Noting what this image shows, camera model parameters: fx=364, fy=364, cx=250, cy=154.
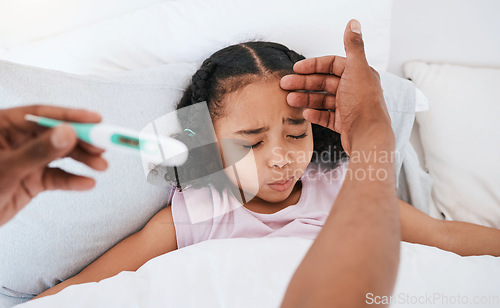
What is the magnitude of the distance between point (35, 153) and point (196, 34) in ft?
2.43

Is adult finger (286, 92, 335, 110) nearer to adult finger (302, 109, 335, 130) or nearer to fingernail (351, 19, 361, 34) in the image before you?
adult finger (302, 109, 335, 130)

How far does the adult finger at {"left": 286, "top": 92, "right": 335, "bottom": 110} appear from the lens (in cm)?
81

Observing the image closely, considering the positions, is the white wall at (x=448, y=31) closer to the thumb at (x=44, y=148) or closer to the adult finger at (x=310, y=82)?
the adult finger at (x=310, y=82)

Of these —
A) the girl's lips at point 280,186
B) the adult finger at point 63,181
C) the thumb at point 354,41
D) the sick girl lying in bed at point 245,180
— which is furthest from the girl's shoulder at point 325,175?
the adult finger at point 63,181

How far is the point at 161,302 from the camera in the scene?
62 centimetres

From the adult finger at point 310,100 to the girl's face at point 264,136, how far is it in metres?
0.02

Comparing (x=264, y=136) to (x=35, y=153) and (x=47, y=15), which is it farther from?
(x=47, y=15)

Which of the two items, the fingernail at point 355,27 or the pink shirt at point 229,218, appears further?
the pink shirt at point 229,218

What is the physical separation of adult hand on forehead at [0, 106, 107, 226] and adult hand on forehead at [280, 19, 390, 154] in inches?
16.0

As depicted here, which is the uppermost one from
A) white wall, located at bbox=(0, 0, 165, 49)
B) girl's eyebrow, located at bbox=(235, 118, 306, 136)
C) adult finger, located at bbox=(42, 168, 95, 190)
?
white wall, located at bbox=(0, 0, 165, 49)

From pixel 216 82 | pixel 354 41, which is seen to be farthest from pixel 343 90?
pixel 216 82

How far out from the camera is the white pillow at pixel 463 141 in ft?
3.23

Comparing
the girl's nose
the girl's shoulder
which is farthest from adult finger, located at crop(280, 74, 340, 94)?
the girl's shoulder

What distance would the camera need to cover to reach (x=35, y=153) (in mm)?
354
